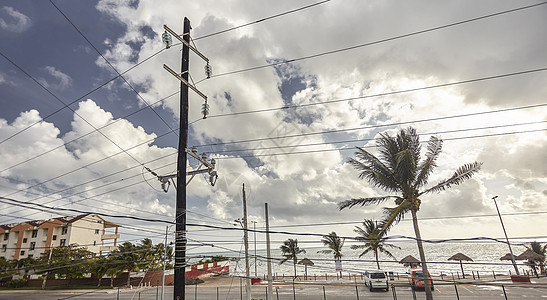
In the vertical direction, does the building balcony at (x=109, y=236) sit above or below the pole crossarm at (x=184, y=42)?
below

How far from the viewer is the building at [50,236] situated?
5866 cm

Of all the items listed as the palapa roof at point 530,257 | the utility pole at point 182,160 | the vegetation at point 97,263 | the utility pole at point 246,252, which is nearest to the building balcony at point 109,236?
the vegetation at point 97,263

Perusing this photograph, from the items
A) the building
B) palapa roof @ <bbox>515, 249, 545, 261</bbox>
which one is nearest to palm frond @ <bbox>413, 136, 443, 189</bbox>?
palapa roof @ <bbox>515, 249, 545, 261</bbox>

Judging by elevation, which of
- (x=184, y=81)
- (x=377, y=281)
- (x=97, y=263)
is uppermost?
(x=184, y=81)

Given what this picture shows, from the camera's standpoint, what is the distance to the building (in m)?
58.7

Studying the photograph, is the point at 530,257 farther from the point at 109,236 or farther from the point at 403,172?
the point at 109,236

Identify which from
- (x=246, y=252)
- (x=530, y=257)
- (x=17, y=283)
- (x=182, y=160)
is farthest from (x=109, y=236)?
(x=530, y=257)

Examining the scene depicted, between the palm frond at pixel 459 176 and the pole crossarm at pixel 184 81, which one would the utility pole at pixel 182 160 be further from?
the palm frond at pixel 459 176

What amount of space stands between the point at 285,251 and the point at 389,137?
133 ft

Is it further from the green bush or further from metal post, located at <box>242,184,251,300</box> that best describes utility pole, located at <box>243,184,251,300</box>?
the green bush

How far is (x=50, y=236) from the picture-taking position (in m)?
59.4

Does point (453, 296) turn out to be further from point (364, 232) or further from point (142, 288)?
point (142, 288)

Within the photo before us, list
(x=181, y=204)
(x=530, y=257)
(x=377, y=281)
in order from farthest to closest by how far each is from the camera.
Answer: (x=530, y=257), (x=377, y=281), (x=181, y=204)

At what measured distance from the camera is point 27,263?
4825 cm
